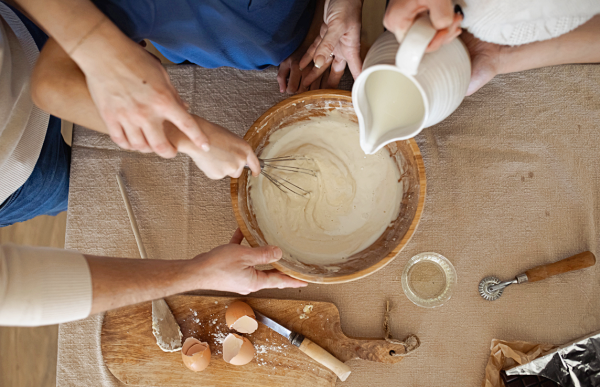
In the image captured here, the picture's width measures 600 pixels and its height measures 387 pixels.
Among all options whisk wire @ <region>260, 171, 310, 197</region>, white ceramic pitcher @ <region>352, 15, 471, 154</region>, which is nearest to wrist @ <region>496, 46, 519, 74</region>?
white ceramic pitcher @ <region>352, 15, 471, 154</region>

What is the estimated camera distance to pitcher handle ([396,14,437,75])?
0.51 metres

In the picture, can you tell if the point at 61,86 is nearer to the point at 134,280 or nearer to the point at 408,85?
the point at 134,280

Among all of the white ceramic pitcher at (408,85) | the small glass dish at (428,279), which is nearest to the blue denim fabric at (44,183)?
the white ceramic pitcher at (408,85)

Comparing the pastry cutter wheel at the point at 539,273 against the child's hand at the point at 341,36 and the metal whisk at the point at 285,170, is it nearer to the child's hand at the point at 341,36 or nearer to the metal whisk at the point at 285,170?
the metal whisk at the point at 285,170

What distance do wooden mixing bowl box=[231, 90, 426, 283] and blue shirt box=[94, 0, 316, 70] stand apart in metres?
0.19

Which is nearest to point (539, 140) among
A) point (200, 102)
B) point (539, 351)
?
point (539, 351)

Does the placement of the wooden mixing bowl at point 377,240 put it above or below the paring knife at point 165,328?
above

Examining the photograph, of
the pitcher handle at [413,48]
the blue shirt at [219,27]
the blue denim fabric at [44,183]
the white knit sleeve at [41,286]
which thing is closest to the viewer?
the pitcher handle at [413,48]

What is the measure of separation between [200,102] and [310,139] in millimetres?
346

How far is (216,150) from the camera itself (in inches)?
28.5

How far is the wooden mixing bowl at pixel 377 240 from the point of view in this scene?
0.83 meters

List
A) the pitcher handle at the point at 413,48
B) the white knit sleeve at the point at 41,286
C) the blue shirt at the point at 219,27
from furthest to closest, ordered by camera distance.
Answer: the blue shirt at the point at 219,27 < the white knit sleeve at the point at 41,286 < the pitcher handle at the point at 413,48

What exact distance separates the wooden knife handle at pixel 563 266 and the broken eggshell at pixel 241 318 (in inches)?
28.5

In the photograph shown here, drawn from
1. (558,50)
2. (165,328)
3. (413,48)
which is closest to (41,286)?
(165,328)
